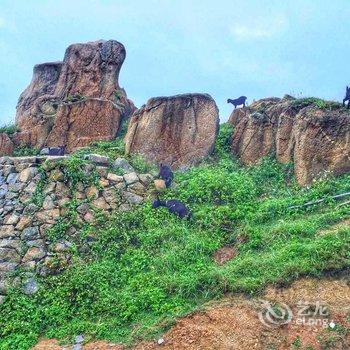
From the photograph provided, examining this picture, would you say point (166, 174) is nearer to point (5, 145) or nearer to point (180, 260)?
point (180, 260)

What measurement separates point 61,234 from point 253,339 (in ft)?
20.3

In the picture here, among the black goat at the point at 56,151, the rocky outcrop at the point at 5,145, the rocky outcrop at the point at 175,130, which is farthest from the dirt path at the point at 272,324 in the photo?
the rocky outcrop at the point at 5,145

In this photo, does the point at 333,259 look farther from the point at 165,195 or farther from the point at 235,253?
the point at 165,195

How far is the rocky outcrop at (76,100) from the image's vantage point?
19812 millimetres

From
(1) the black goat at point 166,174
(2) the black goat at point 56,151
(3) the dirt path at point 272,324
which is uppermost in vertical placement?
(2) the black goat at point 56,151

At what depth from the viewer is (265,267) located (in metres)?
11.5

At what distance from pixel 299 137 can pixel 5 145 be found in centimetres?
1115

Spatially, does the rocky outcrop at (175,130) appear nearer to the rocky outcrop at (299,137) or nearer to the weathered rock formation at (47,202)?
the rocky outcrop at (299,137)

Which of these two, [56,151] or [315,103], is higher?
[315,103]

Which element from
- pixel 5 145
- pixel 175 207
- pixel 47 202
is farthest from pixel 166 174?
pixel 5 145

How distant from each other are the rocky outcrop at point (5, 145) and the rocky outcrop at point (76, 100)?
0.36m

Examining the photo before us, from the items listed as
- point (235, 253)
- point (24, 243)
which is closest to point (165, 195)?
point (235, 253)

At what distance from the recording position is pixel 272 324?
10.2 metres

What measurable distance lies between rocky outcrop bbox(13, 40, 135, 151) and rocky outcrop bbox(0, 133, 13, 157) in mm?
358
